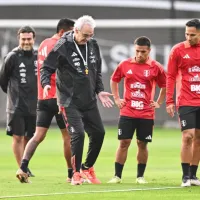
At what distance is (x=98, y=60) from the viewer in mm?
13406

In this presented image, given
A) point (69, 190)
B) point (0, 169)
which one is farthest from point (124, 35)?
point (69, 190)

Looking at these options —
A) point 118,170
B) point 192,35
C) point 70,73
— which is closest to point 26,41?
point 70,73

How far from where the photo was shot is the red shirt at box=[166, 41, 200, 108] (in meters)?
12.8

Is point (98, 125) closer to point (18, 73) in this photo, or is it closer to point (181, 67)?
point (181, 67)

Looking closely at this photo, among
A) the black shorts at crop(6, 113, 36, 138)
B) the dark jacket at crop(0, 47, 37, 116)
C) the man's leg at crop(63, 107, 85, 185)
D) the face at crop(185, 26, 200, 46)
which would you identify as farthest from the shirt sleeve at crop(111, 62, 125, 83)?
the black shorts at crop(6, 113, 36, 138)

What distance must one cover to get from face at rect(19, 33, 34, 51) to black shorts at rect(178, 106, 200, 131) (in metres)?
3.28

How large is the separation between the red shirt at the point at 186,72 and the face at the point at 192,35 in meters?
0.09

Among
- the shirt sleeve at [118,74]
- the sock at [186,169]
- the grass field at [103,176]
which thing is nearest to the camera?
the grass field at [103,176]

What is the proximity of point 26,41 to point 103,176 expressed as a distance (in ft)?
8.07

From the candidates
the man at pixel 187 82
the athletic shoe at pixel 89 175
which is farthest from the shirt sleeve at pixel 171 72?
the athletic shoe at pixel 89 175

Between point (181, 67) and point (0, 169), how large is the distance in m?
4.83

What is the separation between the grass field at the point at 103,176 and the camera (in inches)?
456

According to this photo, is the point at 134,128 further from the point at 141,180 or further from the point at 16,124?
the point at 16,124

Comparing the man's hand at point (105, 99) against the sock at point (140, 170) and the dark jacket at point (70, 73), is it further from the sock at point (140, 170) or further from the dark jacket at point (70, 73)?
the sock at point (140, 170)
